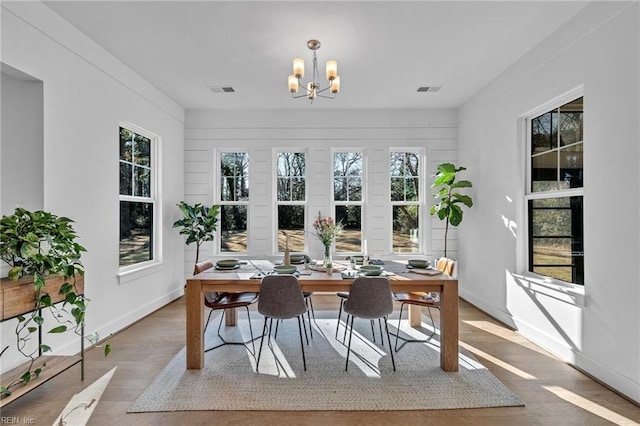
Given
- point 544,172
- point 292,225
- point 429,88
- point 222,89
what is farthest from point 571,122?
point 222,89

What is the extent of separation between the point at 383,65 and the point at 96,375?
4.15 m

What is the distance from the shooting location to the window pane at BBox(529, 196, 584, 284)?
278 centimetres

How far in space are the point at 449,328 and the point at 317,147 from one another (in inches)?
135

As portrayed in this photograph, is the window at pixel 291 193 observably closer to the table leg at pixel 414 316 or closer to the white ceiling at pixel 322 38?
the white ceiling at pixel 322 38

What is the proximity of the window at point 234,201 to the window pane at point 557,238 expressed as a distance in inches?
160

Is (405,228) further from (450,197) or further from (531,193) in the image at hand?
(531,193)

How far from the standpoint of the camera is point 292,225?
16.9 feet

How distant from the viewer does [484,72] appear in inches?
147

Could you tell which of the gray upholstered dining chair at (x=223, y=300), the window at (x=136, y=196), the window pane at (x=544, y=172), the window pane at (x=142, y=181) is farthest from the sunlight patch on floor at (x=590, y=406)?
the window pane at (x=142, y=181)

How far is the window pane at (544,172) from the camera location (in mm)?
3059

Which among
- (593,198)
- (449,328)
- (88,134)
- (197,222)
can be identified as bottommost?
(449,328)

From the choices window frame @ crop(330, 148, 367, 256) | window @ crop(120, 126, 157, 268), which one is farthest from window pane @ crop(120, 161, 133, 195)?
window frame @ crop(330, 148, 367, 256)

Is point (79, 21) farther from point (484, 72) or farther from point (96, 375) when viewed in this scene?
point (484, 72)

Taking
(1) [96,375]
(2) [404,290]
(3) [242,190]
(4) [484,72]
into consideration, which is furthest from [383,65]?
(1) [96,375]
